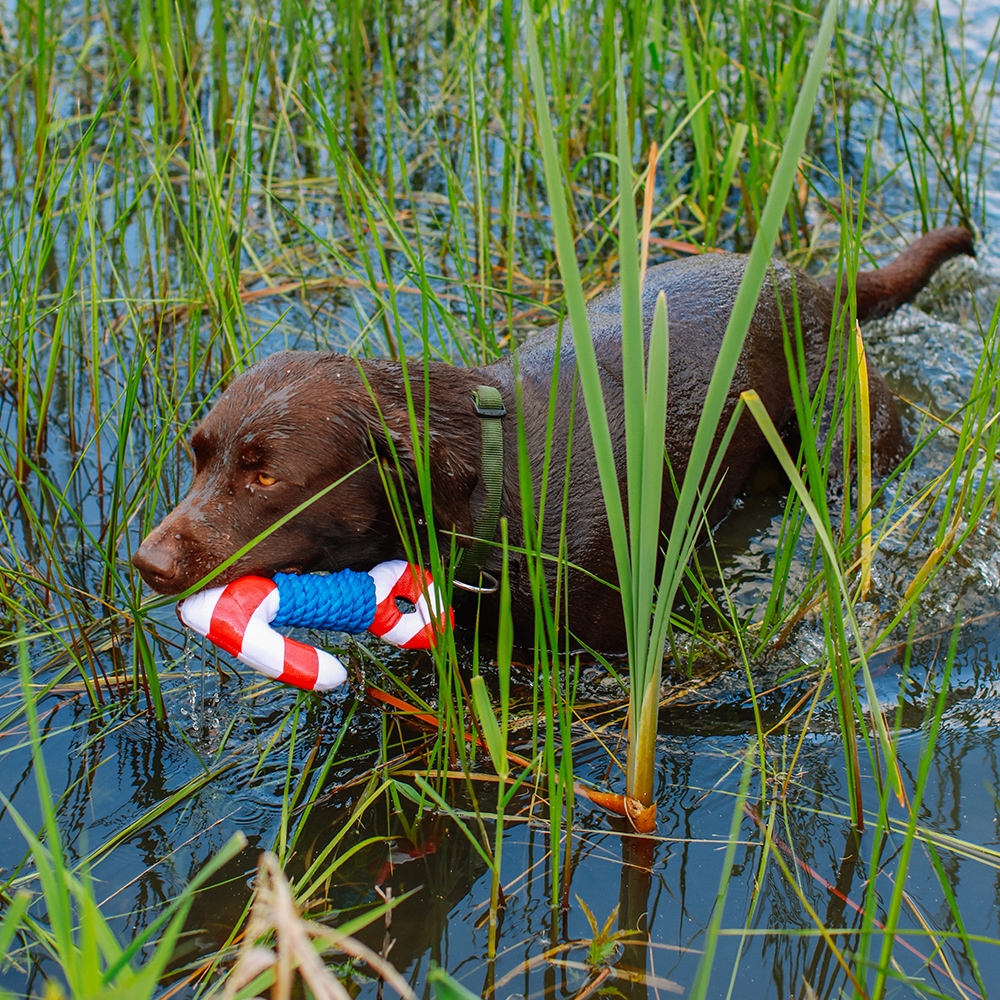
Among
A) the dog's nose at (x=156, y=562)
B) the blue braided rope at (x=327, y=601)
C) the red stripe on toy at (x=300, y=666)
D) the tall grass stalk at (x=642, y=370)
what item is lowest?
the red stripe on toy at (x=300, y=666)

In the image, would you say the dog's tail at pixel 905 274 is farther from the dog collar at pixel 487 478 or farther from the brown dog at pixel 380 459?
the dog collar at pixel 487 478

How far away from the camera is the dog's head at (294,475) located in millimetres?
2379

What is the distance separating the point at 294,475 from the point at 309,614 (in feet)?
1.05

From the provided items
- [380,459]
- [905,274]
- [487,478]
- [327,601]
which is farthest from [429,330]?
[327,601]

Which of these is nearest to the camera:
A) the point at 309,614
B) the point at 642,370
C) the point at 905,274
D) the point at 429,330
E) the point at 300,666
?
the point at 642,370

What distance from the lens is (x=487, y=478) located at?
2576 mm

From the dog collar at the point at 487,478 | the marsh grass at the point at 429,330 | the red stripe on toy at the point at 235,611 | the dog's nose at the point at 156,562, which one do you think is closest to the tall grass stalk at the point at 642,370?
the marsh grass at the point at 429,330

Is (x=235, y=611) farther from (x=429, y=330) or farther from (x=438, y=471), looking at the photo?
(x=429, y=330)

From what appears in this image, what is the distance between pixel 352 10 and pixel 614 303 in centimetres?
228

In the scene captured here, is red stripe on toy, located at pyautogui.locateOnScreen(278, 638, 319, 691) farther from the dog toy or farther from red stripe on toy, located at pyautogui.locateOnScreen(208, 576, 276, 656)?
red stripe on toy, located at pyautogui.locateOnScreen(208, 576, 276, 656)

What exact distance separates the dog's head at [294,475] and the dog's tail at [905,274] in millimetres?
1994

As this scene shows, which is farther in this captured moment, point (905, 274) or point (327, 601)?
point (905, 274)

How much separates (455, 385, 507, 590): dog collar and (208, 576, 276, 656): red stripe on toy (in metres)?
0.48

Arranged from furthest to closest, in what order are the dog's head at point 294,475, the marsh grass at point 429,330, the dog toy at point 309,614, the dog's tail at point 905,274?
1. the dog's tail at point 905,274
2. the dog's head at point 294,475
3. the dog toy at point 309,614
4. the marsh grass at point 429,330
